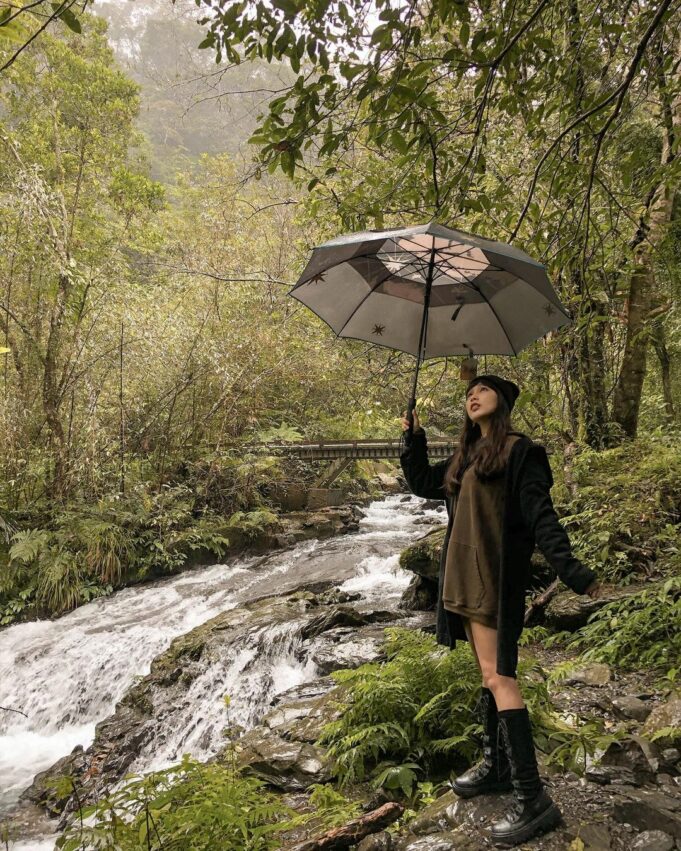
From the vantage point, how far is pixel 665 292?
20.4 ft

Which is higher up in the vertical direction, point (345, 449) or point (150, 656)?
point (345, 449)

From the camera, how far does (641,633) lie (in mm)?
4051

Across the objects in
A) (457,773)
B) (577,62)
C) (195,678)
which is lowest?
(195,678)

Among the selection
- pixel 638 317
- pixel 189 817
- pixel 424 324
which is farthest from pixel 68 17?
pixel 638 317

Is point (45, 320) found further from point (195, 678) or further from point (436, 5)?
point (436, 5)

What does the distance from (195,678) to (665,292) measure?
6.88m

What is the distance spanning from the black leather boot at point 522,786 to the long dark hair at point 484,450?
97 cm

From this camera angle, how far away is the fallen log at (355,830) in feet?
8.13

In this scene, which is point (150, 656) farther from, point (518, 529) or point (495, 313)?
point (495, 313)

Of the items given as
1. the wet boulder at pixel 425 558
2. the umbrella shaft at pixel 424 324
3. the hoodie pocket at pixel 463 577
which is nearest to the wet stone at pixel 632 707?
the hoodie pocket at pixel 463 577

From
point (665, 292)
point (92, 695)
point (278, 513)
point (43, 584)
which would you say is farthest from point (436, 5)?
point (278, 513)

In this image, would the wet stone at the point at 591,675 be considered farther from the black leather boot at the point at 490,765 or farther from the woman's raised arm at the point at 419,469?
the woman's raised arm at the point at 419,469

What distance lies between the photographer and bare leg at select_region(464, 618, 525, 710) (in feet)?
7.38

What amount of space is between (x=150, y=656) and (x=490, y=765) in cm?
579
